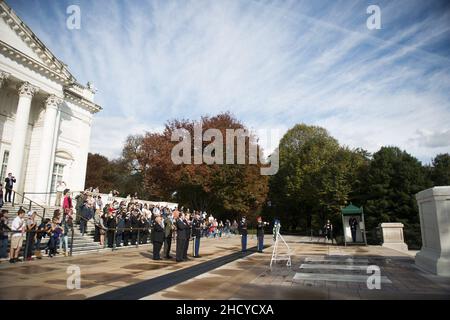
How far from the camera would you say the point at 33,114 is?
24609 millimetres

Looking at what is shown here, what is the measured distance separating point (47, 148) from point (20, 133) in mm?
2421

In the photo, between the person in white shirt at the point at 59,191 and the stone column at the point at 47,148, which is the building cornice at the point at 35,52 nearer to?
the stone column at the point at 47,148

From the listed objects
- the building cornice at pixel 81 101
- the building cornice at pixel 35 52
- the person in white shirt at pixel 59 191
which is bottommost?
the person in white shirt at pixel 59 191

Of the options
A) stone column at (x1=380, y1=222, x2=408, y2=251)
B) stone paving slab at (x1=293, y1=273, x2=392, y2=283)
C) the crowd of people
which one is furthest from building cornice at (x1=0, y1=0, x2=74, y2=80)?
stone column at (x1=380, y1=222, x2=408, y2=251)

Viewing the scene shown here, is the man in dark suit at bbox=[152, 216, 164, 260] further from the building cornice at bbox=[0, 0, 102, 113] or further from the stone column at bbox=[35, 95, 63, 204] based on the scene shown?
the building cornice at bbox=[0, 0, 102, 113]

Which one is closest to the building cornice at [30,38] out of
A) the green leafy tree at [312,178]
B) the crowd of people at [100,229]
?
the crowd of people at [100,229]

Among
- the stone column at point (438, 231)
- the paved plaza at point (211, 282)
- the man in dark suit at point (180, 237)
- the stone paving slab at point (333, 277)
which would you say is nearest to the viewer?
the paved plaza at point (211, 282)

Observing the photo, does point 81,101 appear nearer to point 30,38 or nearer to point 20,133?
point 30,38

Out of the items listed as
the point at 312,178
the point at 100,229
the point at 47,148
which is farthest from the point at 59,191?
the point at 312,178

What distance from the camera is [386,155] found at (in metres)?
38.3

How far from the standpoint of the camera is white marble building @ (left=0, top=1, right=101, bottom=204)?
20.5m

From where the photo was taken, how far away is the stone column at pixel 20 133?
20.1 metres
